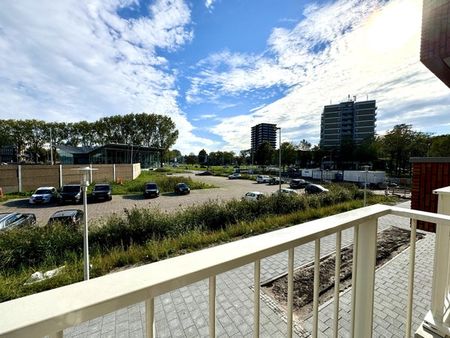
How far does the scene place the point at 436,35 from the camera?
15.1ft

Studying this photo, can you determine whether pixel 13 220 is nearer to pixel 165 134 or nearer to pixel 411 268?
pixel 411 268

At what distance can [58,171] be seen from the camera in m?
23.5

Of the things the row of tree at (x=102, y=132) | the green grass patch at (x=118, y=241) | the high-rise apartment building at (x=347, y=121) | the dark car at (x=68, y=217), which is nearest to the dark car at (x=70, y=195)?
the dark car at (x=68, y=217)

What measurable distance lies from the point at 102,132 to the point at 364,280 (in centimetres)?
6153

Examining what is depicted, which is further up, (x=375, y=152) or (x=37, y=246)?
(x=375, y=152)

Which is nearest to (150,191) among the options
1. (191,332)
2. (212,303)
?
(191,332)

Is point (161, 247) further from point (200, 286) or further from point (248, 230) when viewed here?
point (248, 230)

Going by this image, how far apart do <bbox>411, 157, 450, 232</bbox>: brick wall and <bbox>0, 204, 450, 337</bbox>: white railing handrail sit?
960 cm

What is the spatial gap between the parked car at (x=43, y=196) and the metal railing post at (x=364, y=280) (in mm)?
22027

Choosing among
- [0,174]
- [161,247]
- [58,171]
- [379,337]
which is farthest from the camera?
[58,171]

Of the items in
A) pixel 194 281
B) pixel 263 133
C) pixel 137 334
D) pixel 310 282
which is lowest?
pixel 310 282

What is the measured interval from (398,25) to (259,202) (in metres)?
9.62

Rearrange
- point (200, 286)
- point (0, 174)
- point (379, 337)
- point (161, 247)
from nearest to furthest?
point (379, 337) → point (200, 286) → point (161, 247) → point (0, 174)

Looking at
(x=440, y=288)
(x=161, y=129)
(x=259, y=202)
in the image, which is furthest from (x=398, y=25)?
(x=161, y=129)
